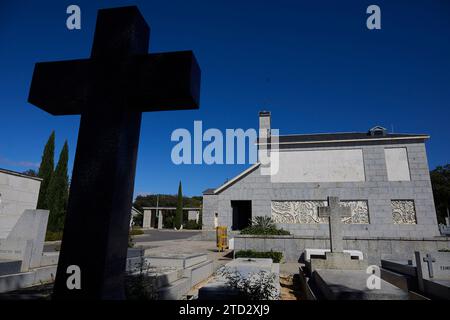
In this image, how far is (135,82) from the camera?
2.33m

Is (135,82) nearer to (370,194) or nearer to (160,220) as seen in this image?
(370,194)

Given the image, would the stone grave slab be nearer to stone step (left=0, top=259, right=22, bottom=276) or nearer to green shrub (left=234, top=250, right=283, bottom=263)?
green shrub (left=234, top=250, right=283, bottom=263)

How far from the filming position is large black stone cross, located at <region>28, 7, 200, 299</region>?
195cm

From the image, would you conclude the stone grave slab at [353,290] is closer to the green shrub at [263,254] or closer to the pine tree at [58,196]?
the green shrub at [263,254]

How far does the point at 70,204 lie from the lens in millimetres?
2057

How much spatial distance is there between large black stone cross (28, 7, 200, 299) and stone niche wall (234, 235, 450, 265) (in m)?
11.6

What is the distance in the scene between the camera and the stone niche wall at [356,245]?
12.2 metres

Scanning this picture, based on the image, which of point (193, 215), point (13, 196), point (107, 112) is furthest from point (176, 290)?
point (193, 215)

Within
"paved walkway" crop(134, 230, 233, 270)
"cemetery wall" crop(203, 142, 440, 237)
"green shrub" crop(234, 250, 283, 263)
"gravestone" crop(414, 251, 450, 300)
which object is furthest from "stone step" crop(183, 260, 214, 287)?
"cemetery wall" crop(203, 142, 440, 237)

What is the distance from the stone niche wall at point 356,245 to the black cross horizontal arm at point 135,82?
11650 millimetres

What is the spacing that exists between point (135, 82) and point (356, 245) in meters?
13.4

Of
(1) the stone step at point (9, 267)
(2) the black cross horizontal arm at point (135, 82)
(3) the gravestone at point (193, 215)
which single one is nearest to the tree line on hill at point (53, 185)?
(1) the stone step at point (9, 267)
